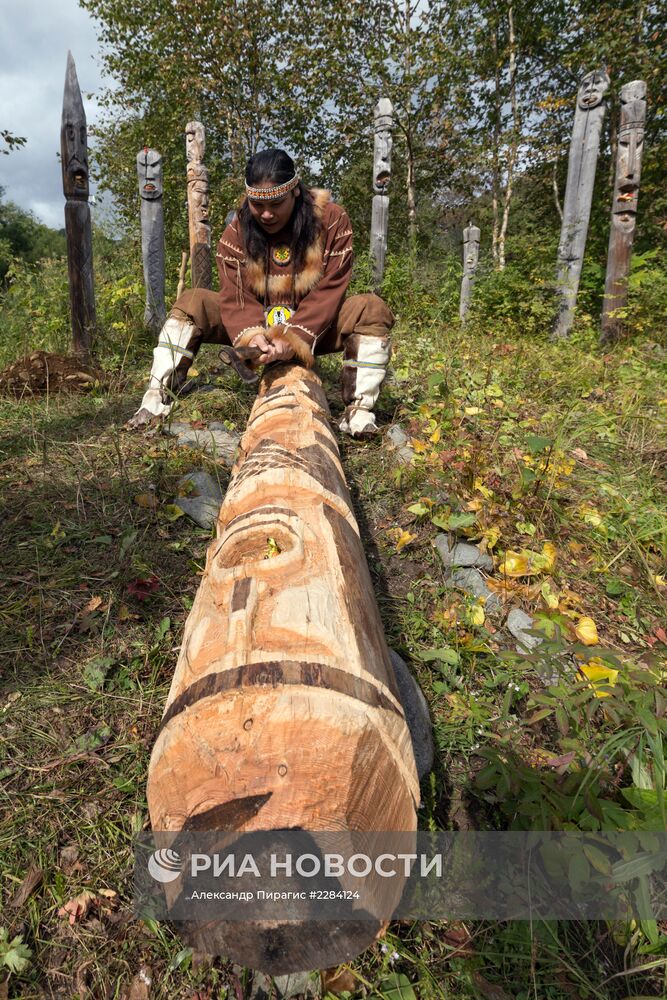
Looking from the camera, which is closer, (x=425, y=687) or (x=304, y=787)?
(x=304, y=787)

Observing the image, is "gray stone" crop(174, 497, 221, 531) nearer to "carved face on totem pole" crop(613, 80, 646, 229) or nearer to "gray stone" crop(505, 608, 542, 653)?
"gray stone" crop(505, 608, 542, 653)

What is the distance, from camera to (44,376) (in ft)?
13.0

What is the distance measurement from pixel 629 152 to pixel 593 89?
797 millimetres

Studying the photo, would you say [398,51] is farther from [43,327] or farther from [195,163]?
[43,327]

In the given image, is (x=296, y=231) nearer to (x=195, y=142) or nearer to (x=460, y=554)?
(x=460, y=554)

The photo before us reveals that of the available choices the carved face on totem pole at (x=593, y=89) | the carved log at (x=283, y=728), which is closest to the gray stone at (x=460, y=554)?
the carved log at (x=283, y=728)

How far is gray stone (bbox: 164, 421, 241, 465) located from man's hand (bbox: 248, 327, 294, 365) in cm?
51

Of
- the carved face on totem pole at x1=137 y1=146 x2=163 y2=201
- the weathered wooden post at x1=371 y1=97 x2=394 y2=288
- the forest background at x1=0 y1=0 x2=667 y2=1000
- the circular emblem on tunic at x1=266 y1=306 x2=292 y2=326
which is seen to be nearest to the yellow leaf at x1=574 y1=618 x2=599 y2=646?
the forest background at x1=0 y1=0 x2=667 y2=1000

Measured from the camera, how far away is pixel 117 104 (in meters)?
13.6

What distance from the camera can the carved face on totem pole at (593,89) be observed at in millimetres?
5633

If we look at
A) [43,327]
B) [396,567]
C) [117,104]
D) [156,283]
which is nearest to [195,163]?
[156,283]

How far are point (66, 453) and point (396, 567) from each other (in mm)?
2076

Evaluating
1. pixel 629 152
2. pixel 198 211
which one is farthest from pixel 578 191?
pixel 198 211

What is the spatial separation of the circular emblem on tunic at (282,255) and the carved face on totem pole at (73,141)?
8.04 ft
